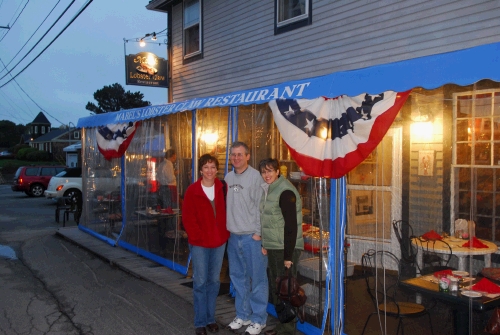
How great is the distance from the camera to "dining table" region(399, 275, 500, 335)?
12.0ft

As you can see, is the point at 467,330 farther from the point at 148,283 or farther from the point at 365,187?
the point at 148,283

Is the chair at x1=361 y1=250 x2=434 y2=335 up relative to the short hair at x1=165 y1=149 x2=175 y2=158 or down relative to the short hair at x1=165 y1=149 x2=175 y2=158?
down

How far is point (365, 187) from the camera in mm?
4750

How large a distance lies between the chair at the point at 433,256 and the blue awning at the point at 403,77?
174 cm

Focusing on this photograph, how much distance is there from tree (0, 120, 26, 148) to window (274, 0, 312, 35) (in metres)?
93.6

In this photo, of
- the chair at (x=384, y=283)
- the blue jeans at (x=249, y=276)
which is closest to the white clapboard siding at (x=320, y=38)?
the chair at (x=384, y=283)

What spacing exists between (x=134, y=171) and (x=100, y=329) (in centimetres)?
407

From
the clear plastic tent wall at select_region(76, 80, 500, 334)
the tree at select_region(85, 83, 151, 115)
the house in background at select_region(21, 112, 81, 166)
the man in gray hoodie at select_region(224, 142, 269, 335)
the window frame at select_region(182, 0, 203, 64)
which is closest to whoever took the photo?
the clear plastic tent wall at select_region(76, 80, 500, 334)

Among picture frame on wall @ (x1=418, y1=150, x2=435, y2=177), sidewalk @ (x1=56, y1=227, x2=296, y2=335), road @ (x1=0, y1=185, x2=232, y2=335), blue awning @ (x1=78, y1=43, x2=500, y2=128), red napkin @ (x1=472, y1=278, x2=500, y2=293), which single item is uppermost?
blue awning @ (x1=78, y1=43, x2=500, y2=128)

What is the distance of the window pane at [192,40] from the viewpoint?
41.2 feet

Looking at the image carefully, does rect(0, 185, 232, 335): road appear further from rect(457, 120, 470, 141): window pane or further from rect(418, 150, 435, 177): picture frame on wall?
rect(457, 120, 470, 141): window pane

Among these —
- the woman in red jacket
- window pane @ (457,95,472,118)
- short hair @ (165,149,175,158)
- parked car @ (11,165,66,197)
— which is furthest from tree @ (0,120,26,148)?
window pane @ (457,95,472,118)

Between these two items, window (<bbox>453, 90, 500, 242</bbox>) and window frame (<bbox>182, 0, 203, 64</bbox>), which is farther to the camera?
window frame (<bbox>182, 0, 203, 64</bbox>)

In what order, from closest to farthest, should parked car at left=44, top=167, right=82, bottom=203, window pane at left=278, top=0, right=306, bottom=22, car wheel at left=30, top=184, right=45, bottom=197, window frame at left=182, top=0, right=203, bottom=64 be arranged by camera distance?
window pane at left=278, top=0, right=306, bottom=22 → window frame at left=182, top=0, right=203, bottom=64 → parked car at left=44, top=167, right=82, bottom=203 → car wheel at left=30, top=184, right=45, bottom=197
